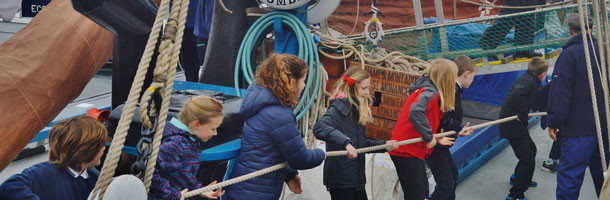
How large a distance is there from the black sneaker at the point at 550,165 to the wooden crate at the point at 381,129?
195 cm

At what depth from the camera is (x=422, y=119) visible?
127 inches

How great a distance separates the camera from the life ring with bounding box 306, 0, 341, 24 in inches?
165

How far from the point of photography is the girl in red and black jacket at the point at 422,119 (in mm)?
3258

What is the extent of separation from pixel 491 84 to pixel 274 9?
185 inches

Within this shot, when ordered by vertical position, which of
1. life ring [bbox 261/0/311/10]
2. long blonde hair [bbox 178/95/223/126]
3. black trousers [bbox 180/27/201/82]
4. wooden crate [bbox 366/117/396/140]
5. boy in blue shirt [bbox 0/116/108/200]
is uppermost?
life ring [bbox 261/0/311/10]

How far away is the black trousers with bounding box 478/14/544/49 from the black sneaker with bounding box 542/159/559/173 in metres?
1.31

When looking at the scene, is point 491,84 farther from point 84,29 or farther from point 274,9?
point 84,29

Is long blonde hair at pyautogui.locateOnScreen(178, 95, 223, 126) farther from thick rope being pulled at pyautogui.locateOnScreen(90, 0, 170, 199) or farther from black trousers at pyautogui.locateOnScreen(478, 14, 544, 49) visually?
black trousers at pyautogui.locateOnScreen(478, 14, 544, 49)

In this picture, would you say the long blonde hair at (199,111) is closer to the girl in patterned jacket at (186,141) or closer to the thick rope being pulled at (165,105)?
the girl in patterned jacket at (186,141)

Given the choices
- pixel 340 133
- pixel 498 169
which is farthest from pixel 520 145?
pixel 340 133

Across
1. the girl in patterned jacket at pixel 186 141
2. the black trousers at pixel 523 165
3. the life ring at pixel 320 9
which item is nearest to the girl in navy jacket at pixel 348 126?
the girl in patterned jacket at pixel 186 141

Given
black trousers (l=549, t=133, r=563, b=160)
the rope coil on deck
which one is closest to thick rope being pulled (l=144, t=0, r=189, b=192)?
the rope coil on deck

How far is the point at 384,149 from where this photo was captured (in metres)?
3.24

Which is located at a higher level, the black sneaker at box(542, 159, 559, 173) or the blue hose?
the blue hose
